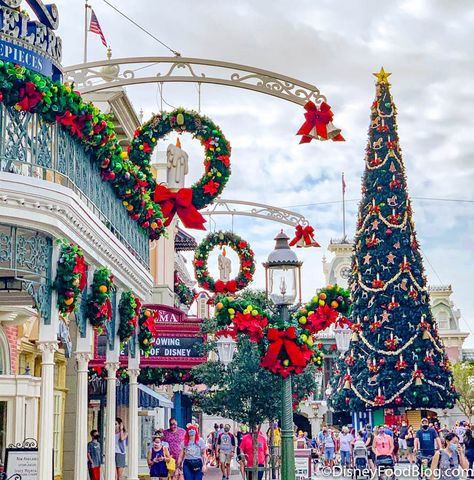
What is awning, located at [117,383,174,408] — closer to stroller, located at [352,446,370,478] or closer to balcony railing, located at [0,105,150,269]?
stroller, located at [352,446,370,478]

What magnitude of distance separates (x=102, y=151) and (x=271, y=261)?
3119 mm

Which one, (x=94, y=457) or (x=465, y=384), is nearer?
(x=94, y=457)

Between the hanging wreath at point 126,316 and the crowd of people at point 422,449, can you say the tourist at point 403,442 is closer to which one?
the crowd of people at point 422,449

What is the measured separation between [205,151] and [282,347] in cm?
612

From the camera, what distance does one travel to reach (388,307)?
1641 inches

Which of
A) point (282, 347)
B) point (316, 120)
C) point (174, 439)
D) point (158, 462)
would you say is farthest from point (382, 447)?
point (316, 120)

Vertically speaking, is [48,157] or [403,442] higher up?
[48,157]

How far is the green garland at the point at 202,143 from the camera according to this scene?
20.1 m

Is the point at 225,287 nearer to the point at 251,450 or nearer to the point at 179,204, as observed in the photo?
the point at 251,450

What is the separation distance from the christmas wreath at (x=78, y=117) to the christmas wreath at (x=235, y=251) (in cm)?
1092

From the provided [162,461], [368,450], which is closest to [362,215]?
[368,450]

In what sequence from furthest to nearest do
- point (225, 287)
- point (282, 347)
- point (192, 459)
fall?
point (225, 287), point (192, 459), point (282, 347)

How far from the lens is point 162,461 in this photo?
21.0 m

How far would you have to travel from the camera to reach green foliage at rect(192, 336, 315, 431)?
2698 cm
